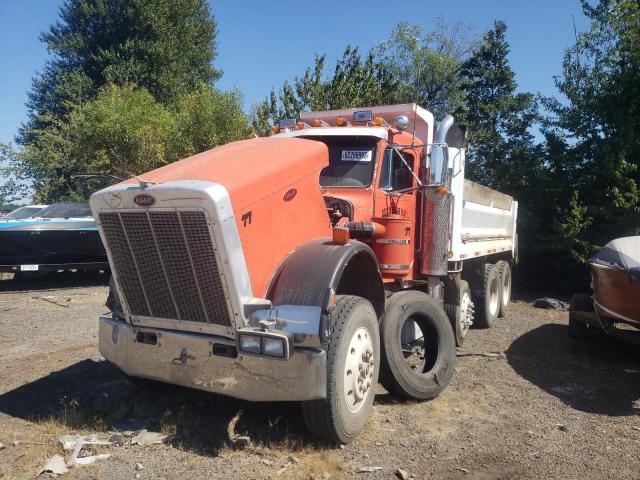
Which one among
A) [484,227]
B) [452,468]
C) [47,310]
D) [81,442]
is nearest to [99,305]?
[47,310]

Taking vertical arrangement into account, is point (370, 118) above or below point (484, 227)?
above

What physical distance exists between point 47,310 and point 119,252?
6.09 meters

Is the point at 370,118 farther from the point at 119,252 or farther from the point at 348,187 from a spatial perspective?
the point at 119,252

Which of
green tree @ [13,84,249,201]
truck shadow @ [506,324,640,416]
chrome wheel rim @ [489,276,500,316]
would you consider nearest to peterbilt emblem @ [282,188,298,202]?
truck shadow @ [506,324,640,416]

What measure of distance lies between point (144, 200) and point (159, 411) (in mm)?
2013

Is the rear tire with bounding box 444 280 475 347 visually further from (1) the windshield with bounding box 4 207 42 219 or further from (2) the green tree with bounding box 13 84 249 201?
(2) the green tree with bounding box 13 84 249 201

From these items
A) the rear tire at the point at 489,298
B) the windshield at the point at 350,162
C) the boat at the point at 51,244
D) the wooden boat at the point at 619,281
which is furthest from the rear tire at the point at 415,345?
the boat at the point at 51,244

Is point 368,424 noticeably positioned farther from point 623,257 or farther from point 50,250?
point 50,250

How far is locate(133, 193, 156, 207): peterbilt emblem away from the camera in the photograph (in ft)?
11.7

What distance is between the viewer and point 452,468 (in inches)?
148

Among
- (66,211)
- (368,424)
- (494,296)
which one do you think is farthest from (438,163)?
(66,211)

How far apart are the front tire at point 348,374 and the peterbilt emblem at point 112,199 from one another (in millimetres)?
1691

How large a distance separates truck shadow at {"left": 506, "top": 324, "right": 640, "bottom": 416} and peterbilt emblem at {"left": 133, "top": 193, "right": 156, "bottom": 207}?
14.0 ft

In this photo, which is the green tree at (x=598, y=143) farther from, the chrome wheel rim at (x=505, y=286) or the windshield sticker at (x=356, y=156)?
the windshield sticker at (x=356, y=156)
